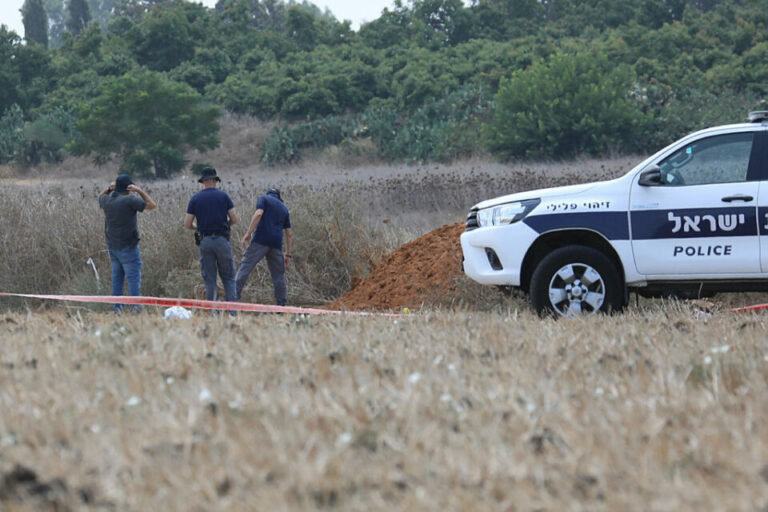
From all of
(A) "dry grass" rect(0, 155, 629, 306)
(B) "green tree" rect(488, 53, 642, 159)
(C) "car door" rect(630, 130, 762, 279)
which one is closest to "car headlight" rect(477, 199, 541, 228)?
(C) "car door" rect(630, 130, 762, 279)

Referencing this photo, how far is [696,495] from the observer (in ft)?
9.89

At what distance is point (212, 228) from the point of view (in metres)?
12.0

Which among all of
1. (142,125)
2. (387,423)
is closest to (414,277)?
(387,423)

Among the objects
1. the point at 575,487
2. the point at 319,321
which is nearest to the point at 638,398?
the point at 575,487

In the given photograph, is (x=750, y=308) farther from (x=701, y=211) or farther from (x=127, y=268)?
(x=127, y=268)

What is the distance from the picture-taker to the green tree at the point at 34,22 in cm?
8031

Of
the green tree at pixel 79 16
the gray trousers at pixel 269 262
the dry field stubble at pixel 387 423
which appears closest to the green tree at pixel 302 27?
the green tree at pixel 79 16

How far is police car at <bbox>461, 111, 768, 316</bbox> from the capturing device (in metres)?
8.72

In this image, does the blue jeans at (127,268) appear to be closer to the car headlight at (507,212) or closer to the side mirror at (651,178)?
the car headlight at (507,212)

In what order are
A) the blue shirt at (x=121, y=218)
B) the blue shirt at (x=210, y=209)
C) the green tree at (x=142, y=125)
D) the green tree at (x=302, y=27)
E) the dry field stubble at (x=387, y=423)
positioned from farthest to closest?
1. the green tree at (x=302, y=27)
2. the green tree at (x=142, y=125)
3. the blue shirt at (x=121, y=218)
4. the blue shirt at (x=210, y=209)
5. the dry field stubble at (x=387, y=423)

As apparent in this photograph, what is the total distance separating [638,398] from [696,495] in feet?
3.88

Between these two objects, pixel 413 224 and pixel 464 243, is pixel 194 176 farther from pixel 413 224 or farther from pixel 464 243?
pixel 464 243

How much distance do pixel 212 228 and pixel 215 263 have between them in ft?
1.65

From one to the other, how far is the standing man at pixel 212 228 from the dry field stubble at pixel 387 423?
19.9 ft
